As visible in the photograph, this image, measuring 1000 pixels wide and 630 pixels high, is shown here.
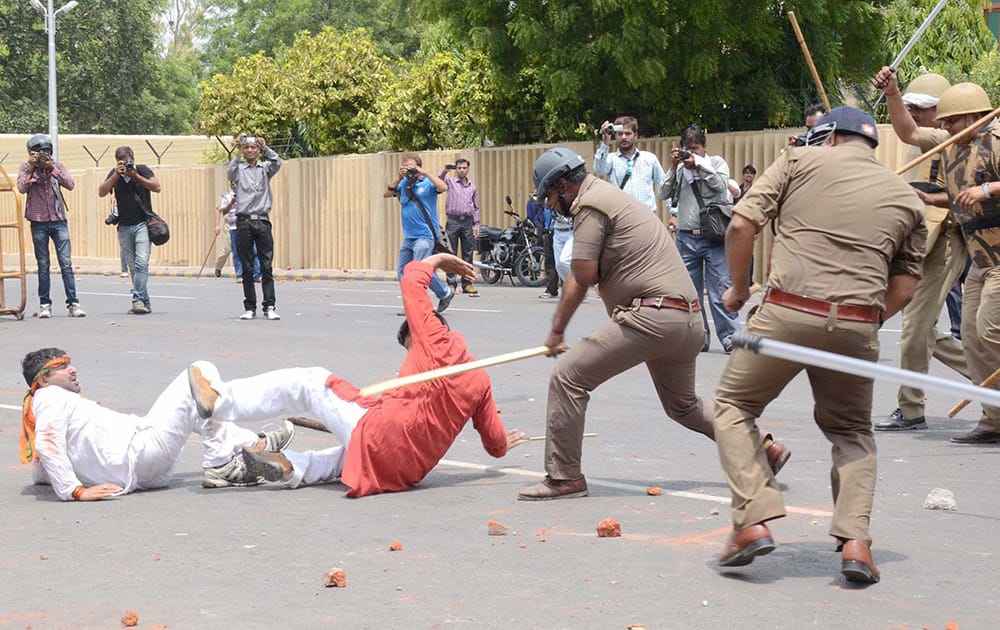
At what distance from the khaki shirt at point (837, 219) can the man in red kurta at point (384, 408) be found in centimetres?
201

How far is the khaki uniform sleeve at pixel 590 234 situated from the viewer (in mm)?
6820

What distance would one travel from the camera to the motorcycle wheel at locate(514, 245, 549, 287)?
2339cm

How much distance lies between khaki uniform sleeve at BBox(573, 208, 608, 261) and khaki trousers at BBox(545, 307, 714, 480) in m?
0.31

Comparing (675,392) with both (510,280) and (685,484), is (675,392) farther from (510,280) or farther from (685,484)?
(510,280)

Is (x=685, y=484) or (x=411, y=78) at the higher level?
(x=411, y=78)

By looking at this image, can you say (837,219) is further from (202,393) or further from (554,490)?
(202,393)

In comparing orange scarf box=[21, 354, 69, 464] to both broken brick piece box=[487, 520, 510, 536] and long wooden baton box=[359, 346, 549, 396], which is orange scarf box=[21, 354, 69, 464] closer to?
long wooden baton box=[359, 346, 549, 396]

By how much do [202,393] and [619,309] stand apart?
1.93 meters

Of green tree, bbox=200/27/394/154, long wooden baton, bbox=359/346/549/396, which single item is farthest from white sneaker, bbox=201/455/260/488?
green tree, bbox=200/27/394/154

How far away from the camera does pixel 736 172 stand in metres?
A: 23.6

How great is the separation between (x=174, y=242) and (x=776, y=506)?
30864mm

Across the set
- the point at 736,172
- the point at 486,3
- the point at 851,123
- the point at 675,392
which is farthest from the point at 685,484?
the point at 486,3

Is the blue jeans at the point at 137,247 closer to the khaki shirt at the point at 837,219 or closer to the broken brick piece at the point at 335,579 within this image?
the broken brick piece at the point at 335,579

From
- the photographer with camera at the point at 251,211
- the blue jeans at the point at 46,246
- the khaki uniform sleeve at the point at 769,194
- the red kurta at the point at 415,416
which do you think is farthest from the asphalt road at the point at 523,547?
the blue jeans at the point at 46,246
